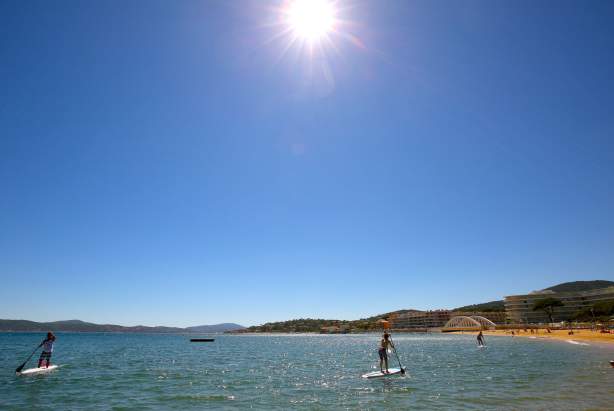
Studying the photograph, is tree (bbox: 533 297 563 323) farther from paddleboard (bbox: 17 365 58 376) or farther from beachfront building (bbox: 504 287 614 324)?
paddleboard (bbox: 17 365 58 376)

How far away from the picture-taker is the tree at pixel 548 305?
17799 cm

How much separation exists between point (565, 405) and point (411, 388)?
7.21m

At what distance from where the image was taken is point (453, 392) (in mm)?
18781

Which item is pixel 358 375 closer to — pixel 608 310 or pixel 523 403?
pixel 523 403

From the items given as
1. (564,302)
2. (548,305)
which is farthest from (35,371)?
(564,302)

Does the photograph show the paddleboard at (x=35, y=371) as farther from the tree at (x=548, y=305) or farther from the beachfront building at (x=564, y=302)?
the beachfront building at (x=564, y=302)

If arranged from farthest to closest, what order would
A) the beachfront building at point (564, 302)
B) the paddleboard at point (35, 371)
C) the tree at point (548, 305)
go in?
the tree at point (548, 305)
the beachfront building at point (564, 302)
the paddleboard at point (35, 371)

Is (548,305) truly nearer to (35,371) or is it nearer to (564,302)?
(564,302)

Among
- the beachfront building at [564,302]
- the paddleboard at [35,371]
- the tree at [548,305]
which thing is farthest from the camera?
the tree at [548,305]

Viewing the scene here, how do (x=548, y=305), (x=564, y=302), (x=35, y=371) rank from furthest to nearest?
1. (x=564, y=302)
2. (x=548, y=305)
3. (x=35, y=371)

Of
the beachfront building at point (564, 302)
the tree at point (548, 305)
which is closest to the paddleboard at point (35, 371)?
the tree at point (548, 305)

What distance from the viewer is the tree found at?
178 metres

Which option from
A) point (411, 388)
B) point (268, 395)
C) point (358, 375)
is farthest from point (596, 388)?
point (268, 395)

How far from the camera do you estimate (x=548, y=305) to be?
17900 centimetres
